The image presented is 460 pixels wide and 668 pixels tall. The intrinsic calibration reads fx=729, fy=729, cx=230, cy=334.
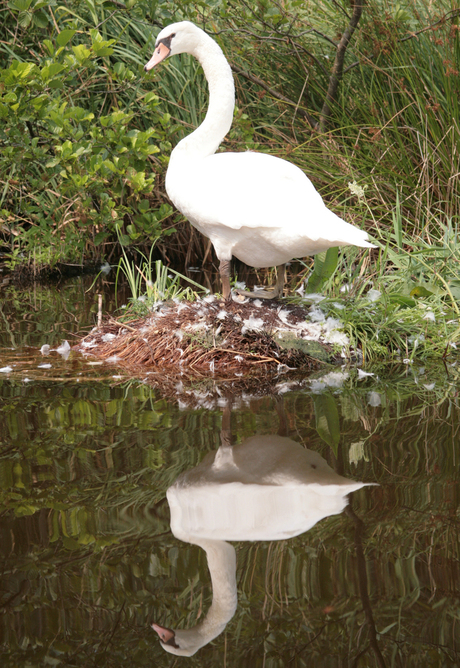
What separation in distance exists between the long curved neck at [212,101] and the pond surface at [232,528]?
1567 millimetres

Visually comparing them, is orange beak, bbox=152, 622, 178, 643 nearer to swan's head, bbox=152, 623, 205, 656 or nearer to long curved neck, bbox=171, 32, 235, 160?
swan's head, bbox=152, 623, 205, 656

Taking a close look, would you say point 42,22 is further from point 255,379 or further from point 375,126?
point 255,379

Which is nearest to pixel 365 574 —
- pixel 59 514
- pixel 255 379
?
pixel 59 514

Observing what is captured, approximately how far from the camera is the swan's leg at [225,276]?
14.1ft

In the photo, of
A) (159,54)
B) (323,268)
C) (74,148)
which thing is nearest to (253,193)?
(323,268)

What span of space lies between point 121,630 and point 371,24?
6197mm

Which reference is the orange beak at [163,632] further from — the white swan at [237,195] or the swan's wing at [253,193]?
the swan's wing at [253,193]

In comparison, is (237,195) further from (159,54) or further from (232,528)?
(232,528)

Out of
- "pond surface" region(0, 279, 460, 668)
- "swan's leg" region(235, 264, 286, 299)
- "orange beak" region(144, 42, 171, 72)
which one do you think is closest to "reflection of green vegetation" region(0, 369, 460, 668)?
"pond surface" region(0, 279, 460, 668)

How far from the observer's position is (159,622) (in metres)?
→ 1.72

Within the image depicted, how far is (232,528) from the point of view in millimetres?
2145

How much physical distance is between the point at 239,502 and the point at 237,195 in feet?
6.65

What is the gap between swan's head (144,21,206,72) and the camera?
4289mm

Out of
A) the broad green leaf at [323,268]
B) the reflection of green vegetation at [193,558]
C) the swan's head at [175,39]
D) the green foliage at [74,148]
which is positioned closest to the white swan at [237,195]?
the swan's head at [175,39]
